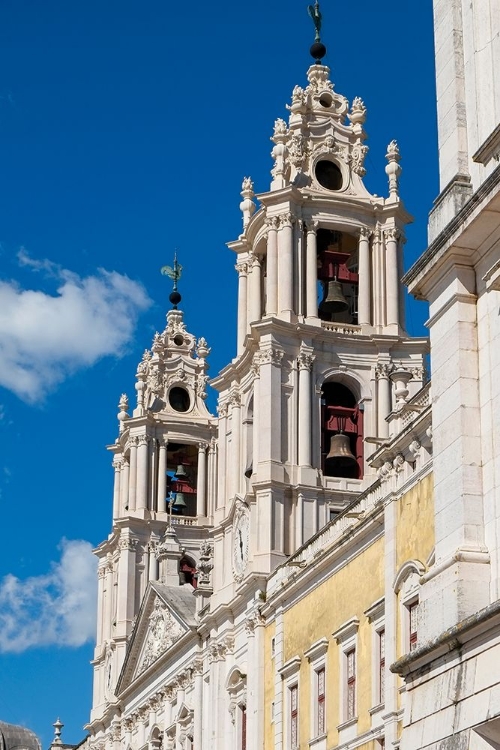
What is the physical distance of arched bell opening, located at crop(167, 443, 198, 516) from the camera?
6100 centimetres

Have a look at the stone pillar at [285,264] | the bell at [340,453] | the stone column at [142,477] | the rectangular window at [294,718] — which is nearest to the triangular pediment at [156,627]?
the stone column at [142,477]

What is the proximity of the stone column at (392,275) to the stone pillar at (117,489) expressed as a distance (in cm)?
2013

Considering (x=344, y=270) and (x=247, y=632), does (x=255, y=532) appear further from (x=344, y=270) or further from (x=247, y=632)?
(x=344, y=270)

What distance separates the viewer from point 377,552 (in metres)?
31.6

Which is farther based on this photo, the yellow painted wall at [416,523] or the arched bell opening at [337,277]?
the arched bell opening at [337,277]

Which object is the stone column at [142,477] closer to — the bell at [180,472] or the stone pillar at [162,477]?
the stone pillar at [162,477]

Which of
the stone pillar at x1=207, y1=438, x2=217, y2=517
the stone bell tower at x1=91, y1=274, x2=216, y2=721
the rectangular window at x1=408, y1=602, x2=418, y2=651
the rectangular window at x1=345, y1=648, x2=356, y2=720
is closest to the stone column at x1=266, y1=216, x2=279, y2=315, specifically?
the rectangular window at x1=345, y1=648, x2=356, y2=720

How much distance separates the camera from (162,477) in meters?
59.8

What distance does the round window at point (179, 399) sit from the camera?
62750 mm

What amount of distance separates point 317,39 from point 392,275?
9.04 m

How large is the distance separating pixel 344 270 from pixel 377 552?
1503cm

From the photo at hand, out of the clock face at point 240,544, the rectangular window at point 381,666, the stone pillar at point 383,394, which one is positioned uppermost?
the stone pillar at point 383,394

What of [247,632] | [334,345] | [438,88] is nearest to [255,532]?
[247,632]

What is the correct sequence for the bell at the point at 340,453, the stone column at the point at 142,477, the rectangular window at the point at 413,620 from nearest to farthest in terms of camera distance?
the rectangular window at the point at 413,620 < the bell at the point at 340,453 < the stone column at the point at 142,477
